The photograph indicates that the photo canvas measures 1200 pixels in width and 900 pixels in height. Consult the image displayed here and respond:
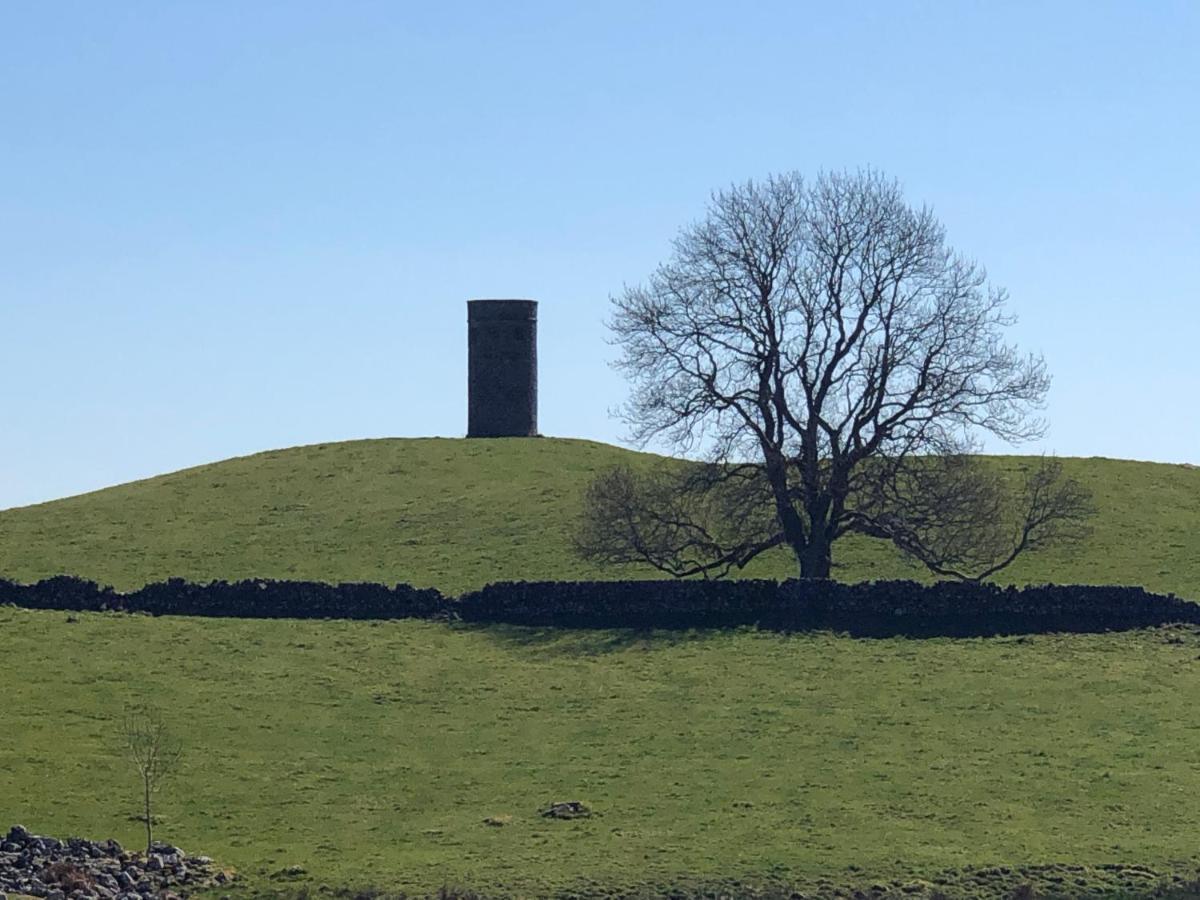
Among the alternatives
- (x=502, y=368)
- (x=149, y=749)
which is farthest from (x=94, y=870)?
(x=502, y=368)

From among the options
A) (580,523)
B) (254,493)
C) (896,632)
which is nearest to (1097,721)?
(896,632)

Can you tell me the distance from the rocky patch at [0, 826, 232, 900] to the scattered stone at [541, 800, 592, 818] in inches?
257

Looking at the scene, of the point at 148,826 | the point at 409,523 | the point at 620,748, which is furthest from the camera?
the point at 409,523

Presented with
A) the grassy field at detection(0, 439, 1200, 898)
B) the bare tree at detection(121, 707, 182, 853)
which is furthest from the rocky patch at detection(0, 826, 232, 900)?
the bare tree at detection(121, 707, 182, 853)

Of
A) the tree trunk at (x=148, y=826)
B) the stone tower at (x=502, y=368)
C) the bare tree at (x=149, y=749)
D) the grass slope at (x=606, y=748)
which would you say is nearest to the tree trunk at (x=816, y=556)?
the grass slope at (x=606, y=748)

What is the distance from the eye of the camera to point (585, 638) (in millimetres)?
52812

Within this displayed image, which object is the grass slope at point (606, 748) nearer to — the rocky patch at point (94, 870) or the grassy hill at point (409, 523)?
the rocky patch at point (94, 870)

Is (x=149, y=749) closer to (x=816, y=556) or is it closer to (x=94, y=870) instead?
(x=94, y=870)

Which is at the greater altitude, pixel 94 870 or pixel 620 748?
pixel 620 748

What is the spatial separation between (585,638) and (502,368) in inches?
1340

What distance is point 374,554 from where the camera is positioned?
67750mm

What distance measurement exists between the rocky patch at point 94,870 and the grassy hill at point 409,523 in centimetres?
2782

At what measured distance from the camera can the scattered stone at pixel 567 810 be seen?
37.4 meters

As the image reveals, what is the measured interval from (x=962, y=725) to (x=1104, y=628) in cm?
1018
